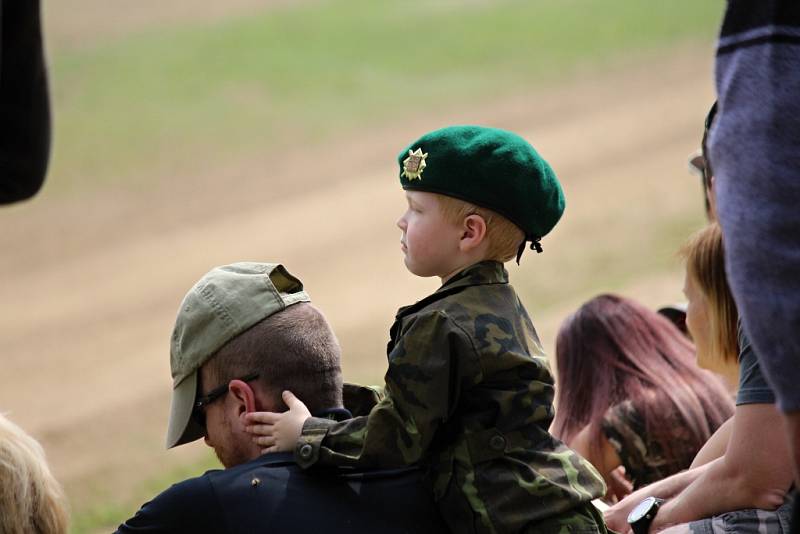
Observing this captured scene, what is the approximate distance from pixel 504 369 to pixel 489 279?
270 millimetres

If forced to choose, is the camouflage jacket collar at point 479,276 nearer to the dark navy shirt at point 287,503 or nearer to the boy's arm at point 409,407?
the boy's arm at point 409,407

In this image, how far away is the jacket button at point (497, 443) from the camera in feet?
8.28

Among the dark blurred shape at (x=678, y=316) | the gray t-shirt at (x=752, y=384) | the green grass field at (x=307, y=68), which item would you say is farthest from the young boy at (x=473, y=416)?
the green grass field at (x=307, y=68)

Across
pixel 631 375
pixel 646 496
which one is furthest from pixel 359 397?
pixel 631 375

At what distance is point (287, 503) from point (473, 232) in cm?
78

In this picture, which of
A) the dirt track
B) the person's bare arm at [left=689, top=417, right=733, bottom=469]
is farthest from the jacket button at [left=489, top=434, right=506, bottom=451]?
the dirt track

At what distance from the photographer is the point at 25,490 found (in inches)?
104

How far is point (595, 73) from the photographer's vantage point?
18.5 m

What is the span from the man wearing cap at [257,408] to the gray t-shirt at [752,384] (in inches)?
27.5

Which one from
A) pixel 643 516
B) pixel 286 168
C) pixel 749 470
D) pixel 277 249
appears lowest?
pixel 277 249

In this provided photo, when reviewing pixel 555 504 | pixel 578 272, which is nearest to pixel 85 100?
pixel 578 272

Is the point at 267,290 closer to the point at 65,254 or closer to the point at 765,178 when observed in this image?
the point at 765,178

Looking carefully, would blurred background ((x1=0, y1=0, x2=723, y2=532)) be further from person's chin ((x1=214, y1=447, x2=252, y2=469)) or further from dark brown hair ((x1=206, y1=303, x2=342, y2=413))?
dark brown hair ((x1=206, y1=303, x2=342, y2=413))

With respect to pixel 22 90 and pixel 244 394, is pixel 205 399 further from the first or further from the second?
pixel 22 90
